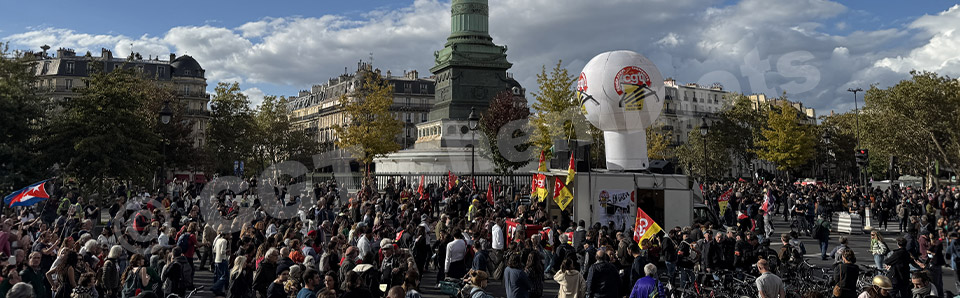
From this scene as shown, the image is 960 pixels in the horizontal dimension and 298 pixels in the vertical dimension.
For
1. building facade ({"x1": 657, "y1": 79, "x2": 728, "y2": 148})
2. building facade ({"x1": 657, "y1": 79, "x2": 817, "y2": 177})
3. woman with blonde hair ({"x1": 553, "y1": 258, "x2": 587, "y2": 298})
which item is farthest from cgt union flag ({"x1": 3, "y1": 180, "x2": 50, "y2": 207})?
building facade ({"x1": 657, "y1": 79, "x2": 728, "y2": 148})

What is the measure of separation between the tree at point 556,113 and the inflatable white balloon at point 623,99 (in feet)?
41.5

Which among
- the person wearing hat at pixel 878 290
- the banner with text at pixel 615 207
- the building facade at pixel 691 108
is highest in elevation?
the building facade at pixel 691 108

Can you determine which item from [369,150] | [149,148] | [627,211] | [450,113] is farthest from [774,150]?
[149,148]

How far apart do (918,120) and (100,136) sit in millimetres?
46727

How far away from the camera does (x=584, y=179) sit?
2067 centimetres

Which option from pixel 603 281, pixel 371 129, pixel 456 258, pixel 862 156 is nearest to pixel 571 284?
pixel 603 281

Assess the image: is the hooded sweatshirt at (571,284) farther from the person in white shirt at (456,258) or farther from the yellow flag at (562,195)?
the yellow flag at (562,195)

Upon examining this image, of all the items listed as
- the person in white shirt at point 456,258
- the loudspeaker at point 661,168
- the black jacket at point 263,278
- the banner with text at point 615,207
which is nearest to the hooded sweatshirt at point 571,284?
the person in white shirt at point 456,258

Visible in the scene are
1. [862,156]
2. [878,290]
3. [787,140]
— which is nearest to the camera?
[878,290]

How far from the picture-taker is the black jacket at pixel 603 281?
1008 centimetres

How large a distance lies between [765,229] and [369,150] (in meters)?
25.7

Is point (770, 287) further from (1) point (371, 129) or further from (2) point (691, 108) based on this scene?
(2) point (691, 108)

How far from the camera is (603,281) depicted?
33.1 ft

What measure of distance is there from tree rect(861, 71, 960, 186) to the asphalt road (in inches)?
782
